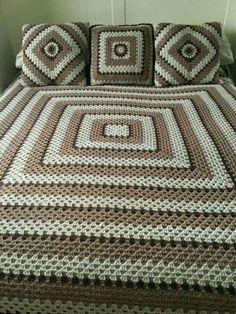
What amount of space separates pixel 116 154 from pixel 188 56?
792 millimetres

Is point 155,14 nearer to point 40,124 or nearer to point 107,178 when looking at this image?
point 40,124

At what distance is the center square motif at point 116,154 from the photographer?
923mm

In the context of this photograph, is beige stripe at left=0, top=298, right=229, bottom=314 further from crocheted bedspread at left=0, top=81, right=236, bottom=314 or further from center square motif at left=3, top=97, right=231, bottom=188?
center square motif at left=3, top=97, right=231, bottom=188

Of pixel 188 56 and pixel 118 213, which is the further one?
pixel 188 56

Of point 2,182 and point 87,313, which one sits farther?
point 2,182

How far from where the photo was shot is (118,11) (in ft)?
5.94

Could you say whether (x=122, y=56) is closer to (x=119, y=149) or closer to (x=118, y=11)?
(x=118, y=11)

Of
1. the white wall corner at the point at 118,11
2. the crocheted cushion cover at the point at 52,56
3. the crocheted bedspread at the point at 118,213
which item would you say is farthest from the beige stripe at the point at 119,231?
the white wall corner at the point at 118,11

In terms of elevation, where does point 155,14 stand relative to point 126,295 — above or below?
above

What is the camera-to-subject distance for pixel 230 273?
0.68 m

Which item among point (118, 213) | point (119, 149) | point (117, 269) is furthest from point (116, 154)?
point (117, 269)

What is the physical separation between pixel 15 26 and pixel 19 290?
65.2 inches

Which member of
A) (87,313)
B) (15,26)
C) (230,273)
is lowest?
(87,313)

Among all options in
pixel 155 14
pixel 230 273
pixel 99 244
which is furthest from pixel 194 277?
pixel 155 14
